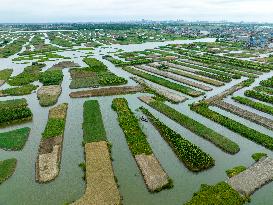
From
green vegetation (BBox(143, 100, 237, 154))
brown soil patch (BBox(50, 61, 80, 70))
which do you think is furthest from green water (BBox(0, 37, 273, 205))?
brown soil patch (BBox(50, 61, 80, 70))

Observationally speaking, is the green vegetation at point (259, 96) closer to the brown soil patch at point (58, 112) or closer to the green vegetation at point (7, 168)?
the brown soil patch at point (58, 112)

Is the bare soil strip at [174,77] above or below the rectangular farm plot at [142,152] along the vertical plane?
below

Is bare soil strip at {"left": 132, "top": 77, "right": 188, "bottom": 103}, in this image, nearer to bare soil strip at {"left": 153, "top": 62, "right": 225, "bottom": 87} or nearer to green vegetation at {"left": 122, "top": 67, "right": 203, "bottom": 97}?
green vegetation at {"left": 122, "top": 67, "right": 203, "bottom": 97}

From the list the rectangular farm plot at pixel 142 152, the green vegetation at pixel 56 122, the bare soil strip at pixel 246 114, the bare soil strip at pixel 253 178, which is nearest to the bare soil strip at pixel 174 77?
the bare soil strip at pixel 246 114

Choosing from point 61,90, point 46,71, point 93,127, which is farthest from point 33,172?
point 46,71

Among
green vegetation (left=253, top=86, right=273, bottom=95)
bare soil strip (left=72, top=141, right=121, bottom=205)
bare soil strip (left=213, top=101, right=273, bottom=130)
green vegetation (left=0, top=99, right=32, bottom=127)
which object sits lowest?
green vegetation (left=253, top=86, right=273, bottom=95)

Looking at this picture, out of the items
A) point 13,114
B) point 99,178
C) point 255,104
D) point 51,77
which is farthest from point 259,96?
point 51,77
